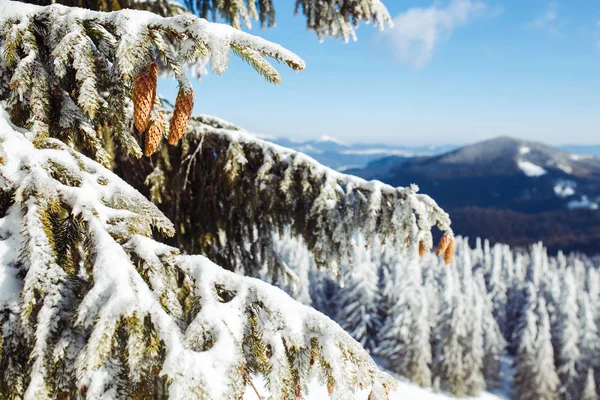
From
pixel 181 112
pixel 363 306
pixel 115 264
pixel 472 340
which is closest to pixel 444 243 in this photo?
pixel 181 112

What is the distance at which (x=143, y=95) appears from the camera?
1.28m

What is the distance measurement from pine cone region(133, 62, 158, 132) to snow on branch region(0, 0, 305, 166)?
→ 0.07 feet

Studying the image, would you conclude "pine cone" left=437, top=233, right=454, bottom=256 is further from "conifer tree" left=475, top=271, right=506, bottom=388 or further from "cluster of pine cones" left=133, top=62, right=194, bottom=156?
"conifer tree" left=475, top=271, right=506, bottom=388

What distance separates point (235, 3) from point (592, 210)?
213 meters

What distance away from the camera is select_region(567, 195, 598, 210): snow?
17685 centimetres

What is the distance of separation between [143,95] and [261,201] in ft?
7.85

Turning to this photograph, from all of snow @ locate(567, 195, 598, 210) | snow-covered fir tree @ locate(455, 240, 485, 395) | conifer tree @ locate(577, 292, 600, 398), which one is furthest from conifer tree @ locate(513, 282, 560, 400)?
snow @ locate(567, 195, 598, 210)

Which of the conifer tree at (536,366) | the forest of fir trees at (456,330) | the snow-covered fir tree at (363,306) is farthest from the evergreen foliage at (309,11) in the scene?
the conifer tree at (536,366)

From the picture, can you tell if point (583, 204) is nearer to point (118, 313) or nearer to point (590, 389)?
point (590, 389)

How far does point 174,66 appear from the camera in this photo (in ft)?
4.35

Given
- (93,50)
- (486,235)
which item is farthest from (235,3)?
(486,235)

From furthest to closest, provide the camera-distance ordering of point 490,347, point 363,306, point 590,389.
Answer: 1. point 490,347
2. point 363,306
3. point 590,389

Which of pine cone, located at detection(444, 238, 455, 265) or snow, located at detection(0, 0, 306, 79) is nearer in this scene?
snow, located at detection(0, 0, 306, 79)

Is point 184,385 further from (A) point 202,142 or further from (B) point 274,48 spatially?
(A) point 202,142
